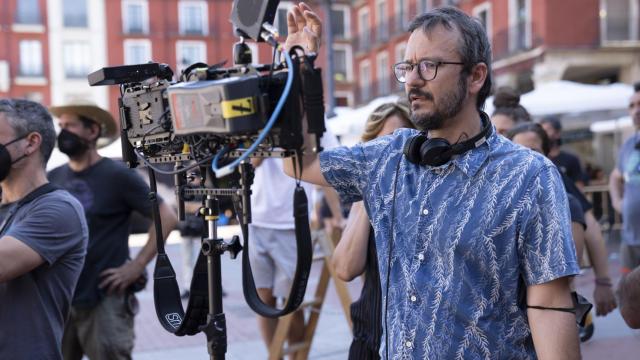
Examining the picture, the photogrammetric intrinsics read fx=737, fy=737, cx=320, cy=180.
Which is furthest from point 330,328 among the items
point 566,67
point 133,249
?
point 566,67

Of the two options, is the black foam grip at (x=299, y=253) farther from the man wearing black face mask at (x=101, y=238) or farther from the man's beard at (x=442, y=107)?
the man wearing black face mask at (x=101, y=238)

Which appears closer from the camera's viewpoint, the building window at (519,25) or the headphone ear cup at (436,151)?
the headphone ear cup at (436,151)

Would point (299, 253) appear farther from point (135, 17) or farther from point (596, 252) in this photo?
point (135, 17)

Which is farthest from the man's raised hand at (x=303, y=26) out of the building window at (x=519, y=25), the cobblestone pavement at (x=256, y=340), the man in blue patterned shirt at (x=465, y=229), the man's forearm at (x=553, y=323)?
the building window at (x=519, y=25)

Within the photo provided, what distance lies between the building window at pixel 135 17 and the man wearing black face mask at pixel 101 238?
132 ft

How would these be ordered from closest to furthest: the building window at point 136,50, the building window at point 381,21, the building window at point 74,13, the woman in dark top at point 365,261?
the woman in dark top at point 365,261, the building window at point 381,21, the building window at point 74,13, the building window at point 136,50

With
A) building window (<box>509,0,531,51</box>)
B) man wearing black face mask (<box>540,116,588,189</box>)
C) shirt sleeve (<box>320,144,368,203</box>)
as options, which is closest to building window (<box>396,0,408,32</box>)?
building window (<box>509,0,531,51</box>)

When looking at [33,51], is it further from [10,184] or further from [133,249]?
[10,184]

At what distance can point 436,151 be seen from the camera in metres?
1.96

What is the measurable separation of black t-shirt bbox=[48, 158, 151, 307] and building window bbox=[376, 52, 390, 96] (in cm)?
3127

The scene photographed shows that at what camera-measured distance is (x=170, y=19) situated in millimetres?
43281

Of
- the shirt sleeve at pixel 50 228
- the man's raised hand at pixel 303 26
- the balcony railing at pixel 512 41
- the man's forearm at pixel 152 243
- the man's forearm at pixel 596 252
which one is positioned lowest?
the man's forearm at pixel 596 252

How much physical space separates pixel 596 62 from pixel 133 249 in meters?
15.8

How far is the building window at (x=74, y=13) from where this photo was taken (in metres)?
41.4
